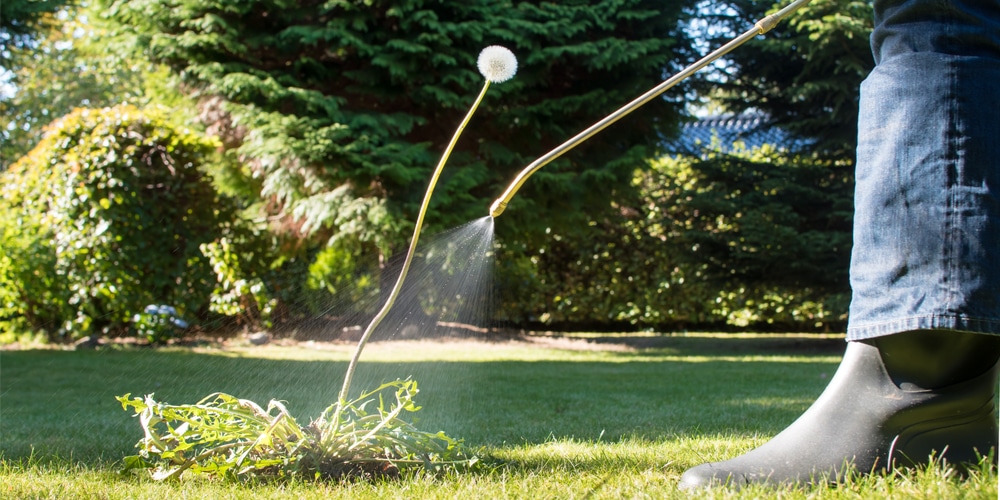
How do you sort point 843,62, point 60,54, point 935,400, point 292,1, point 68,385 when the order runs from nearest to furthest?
point 935,400 < point 68,385 < point 292,1 < point 843,62 < point 60,54

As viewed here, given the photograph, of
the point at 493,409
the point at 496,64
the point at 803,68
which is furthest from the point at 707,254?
the point at 496,64

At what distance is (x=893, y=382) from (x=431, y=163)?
190 inches

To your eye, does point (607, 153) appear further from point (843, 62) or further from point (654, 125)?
point (843, 62)

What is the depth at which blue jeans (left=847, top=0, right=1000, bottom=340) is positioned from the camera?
47.3 inches

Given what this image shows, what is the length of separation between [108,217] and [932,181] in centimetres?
587

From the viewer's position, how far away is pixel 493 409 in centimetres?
291

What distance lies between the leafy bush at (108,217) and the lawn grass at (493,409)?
0.80 meters

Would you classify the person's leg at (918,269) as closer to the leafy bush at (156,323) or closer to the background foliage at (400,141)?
the background foliage at (400,141)

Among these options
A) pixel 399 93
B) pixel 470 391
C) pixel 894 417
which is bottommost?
pixel 470 391

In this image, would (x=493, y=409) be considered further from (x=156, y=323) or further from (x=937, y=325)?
(x=156, y=323)

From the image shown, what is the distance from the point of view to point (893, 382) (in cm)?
131

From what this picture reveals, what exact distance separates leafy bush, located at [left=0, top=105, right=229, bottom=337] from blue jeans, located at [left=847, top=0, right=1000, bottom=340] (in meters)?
5.71

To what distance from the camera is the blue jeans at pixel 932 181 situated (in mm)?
1201

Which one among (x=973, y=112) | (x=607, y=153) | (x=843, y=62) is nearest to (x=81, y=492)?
(x=973, y=112)
